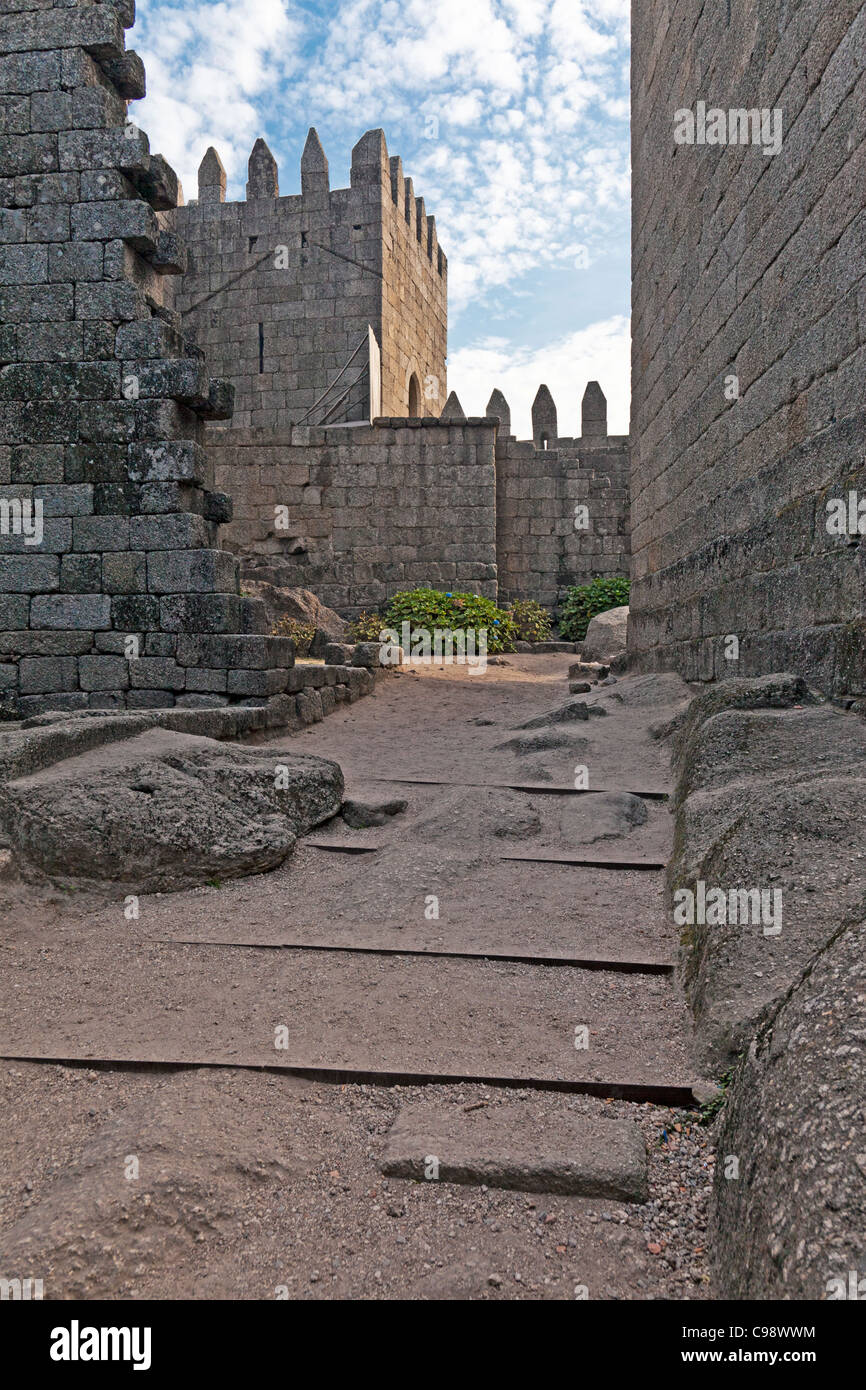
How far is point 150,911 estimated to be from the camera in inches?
140

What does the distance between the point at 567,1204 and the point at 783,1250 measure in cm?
59

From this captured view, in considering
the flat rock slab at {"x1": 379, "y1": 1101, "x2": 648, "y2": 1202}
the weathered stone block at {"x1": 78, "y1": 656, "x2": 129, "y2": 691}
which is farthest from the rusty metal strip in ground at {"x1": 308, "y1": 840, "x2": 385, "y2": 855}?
the weathered stone block at {"x1": 78, "y1": 656, "x2": 129, "y2": 691}

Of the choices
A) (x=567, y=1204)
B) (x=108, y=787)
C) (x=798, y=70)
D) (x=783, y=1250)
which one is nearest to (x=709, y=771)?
(x=567, y=1204)

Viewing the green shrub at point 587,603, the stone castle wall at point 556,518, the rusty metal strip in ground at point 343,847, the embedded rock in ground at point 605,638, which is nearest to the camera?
the rusty metal strip in ground at point 343,847

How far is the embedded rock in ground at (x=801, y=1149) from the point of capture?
1.23 m

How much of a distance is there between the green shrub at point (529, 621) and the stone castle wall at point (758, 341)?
221 inches

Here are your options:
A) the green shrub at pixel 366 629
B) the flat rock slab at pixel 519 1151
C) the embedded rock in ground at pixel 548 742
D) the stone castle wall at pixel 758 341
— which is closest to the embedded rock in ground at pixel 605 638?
the green shrub at pixel 366 629

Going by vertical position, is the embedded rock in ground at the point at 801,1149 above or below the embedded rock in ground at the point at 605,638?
below

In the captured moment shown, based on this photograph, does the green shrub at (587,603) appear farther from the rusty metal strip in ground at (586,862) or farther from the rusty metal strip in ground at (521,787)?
the rusty metal strip in ground at (586,862)

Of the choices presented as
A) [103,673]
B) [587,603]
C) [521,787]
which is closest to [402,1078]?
[521,787]

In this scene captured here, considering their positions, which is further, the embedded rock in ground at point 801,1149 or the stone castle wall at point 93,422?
the stone castle wall at point 93,422

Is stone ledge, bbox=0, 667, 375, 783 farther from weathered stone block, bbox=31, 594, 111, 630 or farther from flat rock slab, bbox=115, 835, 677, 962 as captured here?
weathered stone block, bbox=31, 594, 111, 630

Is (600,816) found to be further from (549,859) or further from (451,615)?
(451,615)

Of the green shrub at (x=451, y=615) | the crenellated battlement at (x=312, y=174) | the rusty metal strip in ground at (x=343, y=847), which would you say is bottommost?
the rusty metal strip in ground at (x=343, y=847)
